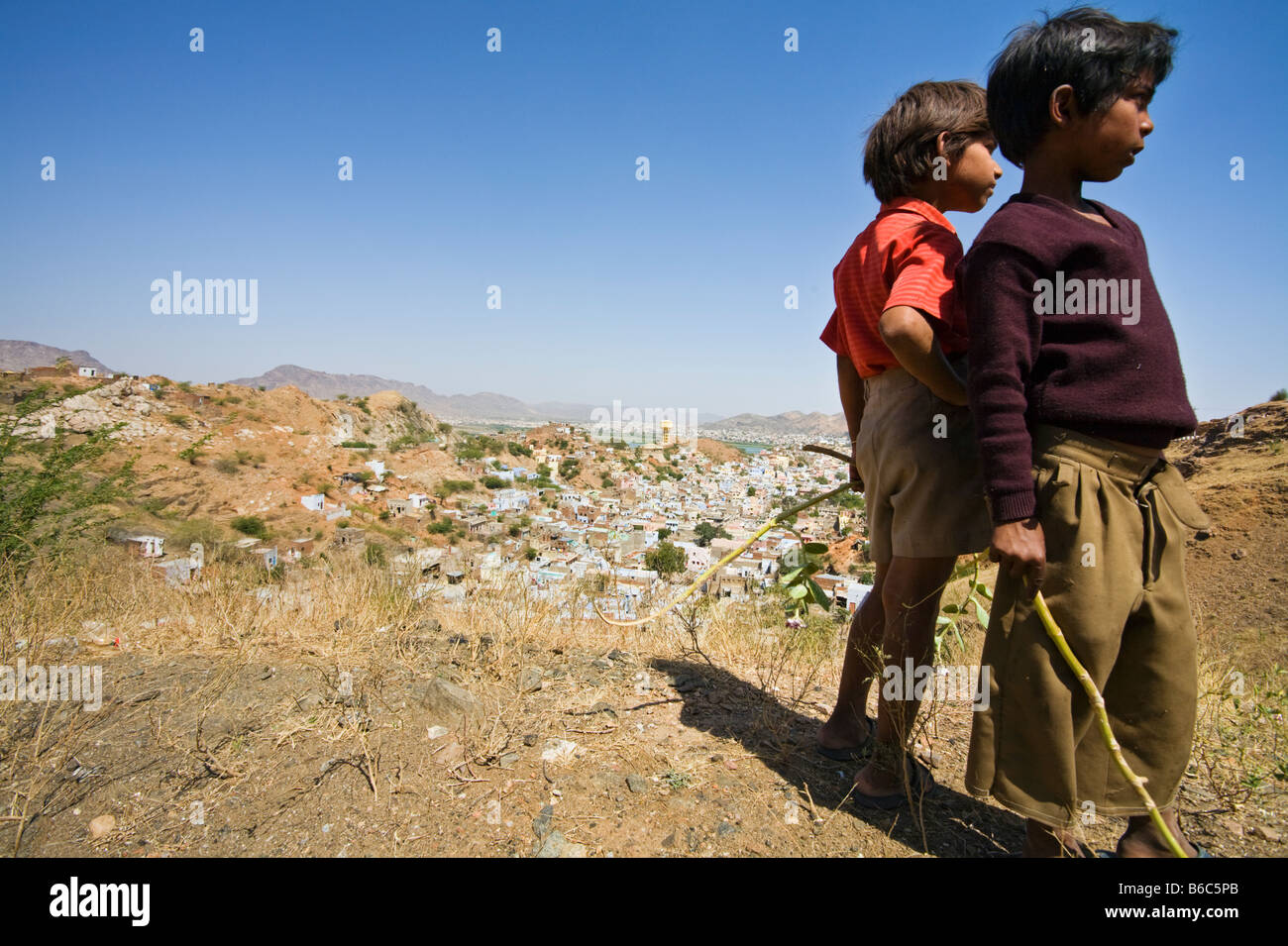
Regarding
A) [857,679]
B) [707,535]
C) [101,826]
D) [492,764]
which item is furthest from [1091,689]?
[707,535]

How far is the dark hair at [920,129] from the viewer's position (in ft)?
5.11

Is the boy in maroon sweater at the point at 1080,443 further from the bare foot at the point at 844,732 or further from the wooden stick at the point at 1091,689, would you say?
the bare foot at the point at 844,732

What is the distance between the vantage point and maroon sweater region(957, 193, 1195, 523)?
1280 mm

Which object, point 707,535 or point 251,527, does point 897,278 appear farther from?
point 251,527

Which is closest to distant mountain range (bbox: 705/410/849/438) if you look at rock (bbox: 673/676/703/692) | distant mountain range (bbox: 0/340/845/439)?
distant mountain range (bbox: 0/340/845/439)

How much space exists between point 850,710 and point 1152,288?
1482 mm

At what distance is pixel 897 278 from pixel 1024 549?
2.30ft

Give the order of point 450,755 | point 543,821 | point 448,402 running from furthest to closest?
point 448,402, point 450,755, point 543,821

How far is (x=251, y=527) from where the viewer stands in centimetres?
1866

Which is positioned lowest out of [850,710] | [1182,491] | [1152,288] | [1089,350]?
[850,710]

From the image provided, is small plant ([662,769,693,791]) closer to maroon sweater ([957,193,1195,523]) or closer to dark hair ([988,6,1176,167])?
maroon sweater ([957,193,1195,523])
